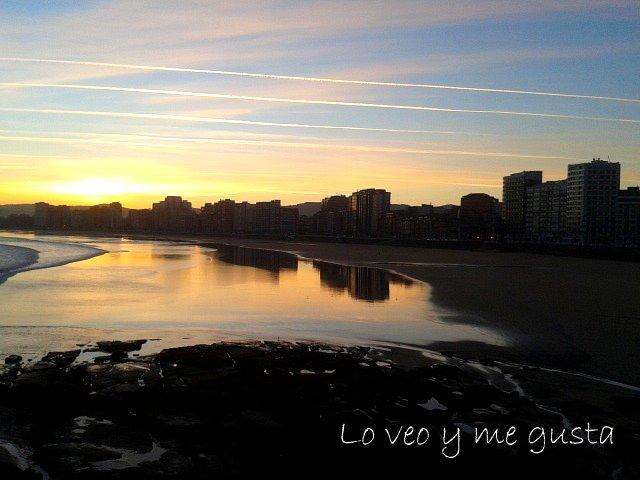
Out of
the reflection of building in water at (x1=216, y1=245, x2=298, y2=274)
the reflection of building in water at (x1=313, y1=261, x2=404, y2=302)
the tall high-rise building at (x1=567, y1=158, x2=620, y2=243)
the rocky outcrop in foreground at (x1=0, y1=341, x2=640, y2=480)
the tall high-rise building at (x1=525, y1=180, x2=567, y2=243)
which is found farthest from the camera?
the tall high-rise building at (x1=525, y1=180, x2=567, y2=243)

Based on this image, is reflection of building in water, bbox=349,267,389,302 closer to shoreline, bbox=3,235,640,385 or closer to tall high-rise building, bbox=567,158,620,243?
shoreline, bbox=3,235,640,385

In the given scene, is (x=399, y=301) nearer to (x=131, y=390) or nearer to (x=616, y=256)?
(x=131, y=390)

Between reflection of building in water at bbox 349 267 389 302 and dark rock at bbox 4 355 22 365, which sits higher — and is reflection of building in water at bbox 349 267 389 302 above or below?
above

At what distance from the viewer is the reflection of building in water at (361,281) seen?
88.8 ft

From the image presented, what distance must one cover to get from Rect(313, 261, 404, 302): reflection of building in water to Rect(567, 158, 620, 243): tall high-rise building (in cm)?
12164

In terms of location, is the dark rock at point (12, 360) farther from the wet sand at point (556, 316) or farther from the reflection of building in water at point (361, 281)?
the reflection of building in water at point (361, 281)

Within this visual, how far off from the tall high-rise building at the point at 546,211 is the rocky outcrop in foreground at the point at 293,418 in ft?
519

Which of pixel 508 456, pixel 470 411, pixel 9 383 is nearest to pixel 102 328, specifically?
pixel 9 383

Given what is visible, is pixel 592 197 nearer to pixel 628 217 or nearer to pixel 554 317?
pixel 628 217

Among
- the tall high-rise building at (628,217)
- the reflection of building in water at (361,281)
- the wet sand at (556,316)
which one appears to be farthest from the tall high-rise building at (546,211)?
the wet sand at (556,316)

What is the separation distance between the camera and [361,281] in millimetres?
33875

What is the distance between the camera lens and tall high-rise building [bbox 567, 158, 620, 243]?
148 m

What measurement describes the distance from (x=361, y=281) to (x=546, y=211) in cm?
15463

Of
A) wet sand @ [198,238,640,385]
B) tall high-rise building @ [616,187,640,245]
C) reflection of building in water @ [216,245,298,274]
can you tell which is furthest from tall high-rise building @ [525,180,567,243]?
wet sand @ [198,238,640,385]
